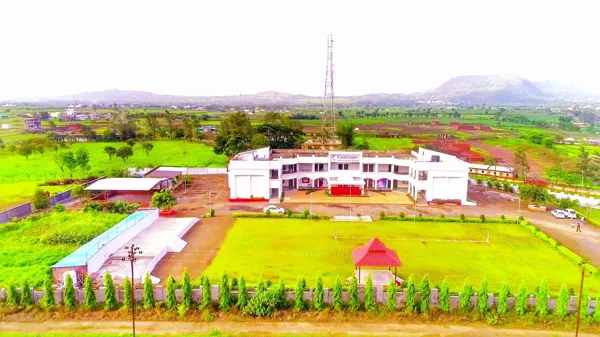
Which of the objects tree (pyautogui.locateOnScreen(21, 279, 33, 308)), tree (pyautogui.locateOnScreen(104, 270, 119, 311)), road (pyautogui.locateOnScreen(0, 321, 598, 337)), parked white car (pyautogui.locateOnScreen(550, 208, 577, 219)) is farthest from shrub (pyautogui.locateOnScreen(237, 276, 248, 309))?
parked white car (pyautogui.locateOnScreen(550, 208, 577, 219))

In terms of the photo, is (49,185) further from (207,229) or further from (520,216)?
(520,216)

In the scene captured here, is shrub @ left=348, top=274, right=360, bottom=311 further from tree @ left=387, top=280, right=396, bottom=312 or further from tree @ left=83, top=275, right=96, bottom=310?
tree @ left=83, top=275, right=96, bottom=310

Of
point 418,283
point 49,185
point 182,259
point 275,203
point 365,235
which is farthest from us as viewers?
point 49,185

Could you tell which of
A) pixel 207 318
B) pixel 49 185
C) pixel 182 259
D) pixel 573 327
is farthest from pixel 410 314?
pixel 49 185

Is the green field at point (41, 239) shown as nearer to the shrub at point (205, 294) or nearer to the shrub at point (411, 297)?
the shrub at point (205, 294)

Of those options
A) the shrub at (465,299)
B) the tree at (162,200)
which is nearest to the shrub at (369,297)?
the shrub at (465,299)

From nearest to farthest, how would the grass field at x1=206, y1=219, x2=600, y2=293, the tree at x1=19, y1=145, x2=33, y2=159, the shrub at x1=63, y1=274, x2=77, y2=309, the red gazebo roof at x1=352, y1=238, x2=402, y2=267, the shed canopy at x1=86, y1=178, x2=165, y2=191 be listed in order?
the shrub at x1=63, y1=274, x2=77, y2=309
the red gazebo roof at x1=352, y1=238, x2=402, y2=267
the grass field at x1=206, y1=219, x2=600, y2=293
the shed canopy at x1=86, y1=178, x2=165, y2=191
the tree at x1=19, y1=145, x2=33, y2=159
